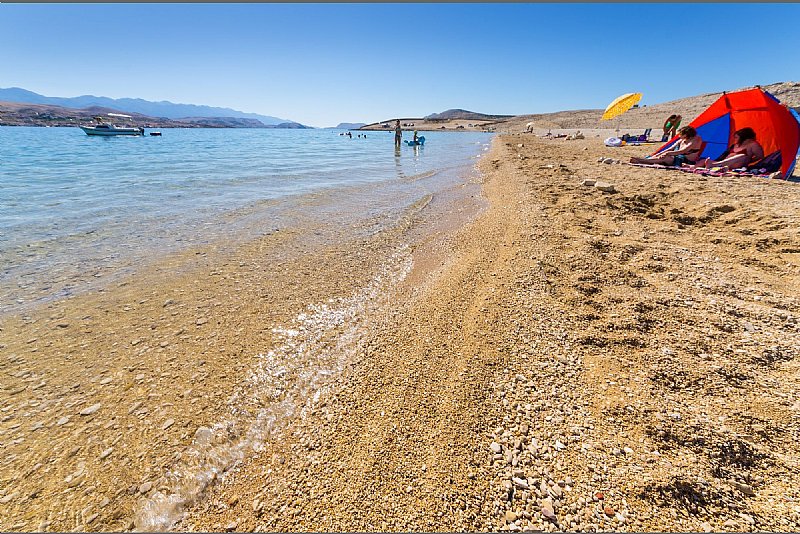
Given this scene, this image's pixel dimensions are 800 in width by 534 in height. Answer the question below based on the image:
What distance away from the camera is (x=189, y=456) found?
250 cm

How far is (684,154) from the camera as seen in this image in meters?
12.1

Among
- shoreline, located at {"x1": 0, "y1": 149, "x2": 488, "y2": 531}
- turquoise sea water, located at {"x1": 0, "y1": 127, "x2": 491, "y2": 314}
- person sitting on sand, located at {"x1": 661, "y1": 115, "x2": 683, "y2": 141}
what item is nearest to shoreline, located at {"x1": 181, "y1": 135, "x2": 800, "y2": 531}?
shoreline, located at {"x1": 0, "y1": 149, "x2": 488, "y2": 531}

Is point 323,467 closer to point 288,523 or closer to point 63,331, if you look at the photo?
point 288,523

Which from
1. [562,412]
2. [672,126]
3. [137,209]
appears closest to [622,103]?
[672,126]

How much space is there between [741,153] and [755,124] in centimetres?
102

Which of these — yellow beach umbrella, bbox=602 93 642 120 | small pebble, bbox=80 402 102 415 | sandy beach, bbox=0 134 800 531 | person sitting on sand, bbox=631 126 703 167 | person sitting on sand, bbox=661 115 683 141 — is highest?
yellow beach umbrella, bbox=602 93 642 120

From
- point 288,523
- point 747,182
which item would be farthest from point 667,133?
point 288,523

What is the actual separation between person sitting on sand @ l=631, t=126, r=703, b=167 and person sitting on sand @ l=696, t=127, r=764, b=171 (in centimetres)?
62

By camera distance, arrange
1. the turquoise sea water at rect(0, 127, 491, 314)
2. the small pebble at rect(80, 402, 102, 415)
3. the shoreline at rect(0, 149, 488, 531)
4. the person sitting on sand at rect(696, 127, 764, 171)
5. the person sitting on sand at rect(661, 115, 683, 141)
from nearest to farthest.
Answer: the shoreline at rect(0, 149, 488, 531) → the small pebble at rect(80, 402, 102, 415) → the turquoise sea water at rect(0, 127, 491, 314) → the person sitting on sand at rect(696, 127, 764, 171) → the person sitting on sand at rect(661, 115, 683, 141)

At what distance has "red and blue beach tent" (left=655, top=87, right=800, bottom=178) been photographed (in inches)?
381

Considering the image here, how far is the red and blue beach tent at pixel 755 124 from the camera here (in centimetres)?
968

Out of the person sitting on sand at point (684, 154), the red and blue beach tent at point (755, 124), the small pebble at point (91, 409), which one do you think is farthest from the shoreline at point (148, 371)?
the red and blue beach tent at point (755, 124)

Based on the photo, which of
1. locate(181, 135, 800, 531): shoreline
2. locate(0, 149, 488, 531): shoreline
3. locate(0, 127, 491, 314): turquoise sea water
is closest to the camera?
locate(181, 135, 800, 531): shoreline

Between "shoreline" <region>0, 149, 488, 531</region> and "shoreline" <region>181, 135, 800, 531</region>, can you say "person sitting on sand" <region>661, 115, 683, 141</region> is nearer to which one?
"shoreline" <region>181, 135, 800, 531</region>
